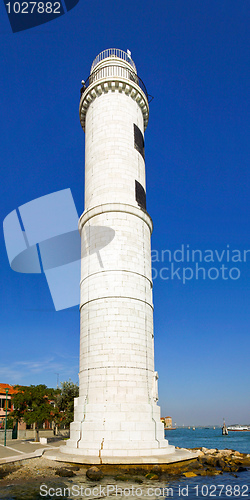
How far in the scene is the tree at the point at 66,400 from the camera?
1282 inches

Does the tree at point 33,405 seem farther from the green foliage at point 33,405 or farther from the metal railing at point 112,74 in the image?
the metal railing at point 112,74

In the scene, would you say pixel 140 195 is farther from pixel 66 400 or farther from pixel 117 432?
pixel 66 400

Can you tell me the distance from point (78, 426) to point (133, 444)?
303 centimetres

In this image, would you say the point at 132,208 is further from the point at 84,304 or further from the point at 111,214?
the point at 84,304

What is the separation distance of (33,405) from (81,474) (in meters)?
13.8

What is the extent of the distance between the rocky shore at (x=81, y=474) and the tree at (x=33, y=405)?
31.8ft

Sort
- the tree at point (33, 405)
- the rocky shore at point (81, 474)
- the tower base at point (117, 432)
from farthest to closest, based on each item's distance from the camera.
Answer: the tree at point (33, 405) < the tower base at point (117, 432) < the rocky shore at point (81, 474)

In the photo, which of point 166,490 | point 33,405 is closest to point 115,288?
point 166,490

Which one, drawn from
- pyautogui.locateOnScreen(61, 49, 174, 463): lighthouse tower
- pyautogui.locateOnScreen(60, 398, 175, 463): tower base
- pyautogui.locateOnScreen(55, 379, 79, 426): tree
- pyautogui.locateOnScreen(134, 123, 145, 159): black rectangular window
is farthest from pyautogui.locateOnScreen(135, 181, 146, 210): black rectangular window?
pyautogui.locateOnScreen(55, 379, 79, 426): tree

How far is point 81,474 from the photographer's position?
14711 millimetres

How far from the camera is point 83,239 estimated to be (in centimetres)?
2331

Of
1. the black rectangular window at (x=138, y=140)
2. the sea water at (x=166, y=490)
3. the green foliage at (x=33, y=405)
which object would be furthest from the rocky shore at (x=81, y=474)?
the black rectangular window at (x=138, y=140)

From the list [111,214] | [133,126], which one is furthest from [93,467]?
[133,126]

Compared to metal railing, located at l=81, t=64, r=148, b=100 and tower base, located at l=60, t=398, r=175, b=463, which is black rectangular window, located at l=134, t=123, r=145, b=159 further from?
tower base, located at l=60, t=398, r=175, b=463
